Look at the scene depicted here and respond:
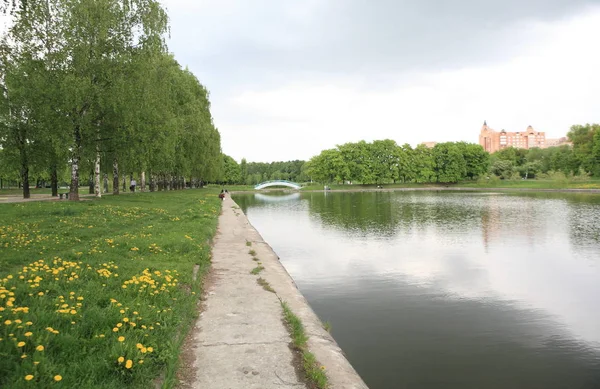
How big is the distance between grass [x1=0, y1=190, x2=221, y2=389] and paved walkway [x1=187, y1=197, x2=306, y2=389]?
1.32 feet

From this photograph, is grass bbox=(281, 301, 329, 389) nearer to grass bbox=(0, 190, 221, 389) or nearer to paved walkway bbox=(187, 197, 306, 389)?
paved walkway bbox=(187, 197, 306, 389)

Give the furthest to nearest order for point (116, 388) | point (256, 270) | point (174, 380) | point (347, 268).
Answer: point (347, 268) → point (256, 270) → point (174, 380) → point (116, 388)

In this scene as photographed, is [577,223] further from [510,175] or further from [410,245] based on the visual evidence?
[510,175]

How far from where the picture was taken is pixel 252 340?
6.12 meters

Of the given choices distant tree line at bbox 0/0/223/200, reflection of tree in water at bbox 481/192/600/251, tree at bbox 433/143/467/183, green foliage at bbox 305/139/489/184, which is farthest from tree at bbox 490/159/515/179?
distant tree line at bbox 0/0/223/200

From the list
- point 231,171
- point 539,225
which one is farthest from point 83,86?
point 231,171

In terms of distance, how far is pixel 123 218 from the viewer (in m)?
18.5

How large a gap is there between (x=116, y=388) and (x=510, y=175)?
417 feet

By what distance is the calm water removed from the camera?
7039 millimetres

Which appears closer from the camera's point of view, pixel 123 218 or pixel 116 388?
pixel 116 388

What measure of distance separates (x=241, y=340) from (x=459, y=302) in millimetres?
7180

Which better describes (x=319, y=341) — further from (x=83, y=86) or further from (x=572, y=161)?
(x=572, y=161)

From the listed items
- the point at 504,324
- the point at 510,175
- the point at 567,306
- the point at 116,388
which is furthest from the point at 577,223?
the point at 510,175

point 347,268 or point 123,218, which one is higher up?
point 123,218
